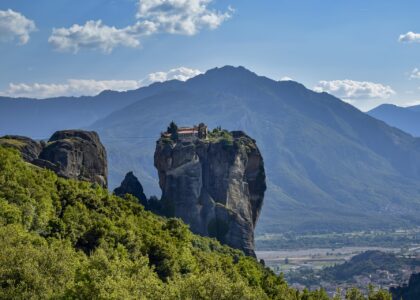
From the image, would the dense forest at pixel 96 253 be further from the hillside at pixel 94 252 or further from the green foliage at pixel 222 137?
the green foliage at pixel 222 137

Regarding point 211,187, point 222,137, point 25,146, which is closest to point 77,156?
point 25,146

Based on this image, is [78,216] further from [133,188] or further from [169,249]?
[133,188]

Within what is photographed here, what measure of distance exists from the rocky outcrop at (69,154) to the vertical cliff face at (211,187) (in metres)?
12.7

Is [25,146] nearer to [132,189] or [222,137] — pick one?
[132,189]

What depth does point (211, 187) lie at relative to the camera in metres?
126

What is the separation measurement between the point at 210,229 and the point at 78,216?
49.8 m

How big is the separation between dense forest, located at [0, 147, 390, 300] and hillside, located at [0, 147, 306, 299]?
0.21 ft

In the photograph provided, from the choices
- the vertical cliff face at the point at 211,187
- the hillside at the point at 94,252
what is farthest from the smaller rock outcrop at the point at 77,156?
the vertical cliff face at the point at 211,187

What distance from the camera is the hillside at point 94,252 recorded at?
155 ft

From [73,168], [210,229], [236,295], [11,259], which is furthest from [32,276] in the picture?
[210,229]

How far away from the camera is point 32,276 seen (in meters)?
47.2

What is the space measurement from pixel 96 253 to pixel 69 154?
54.0m

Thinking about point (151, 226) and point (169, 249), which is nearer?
point (169, 249)

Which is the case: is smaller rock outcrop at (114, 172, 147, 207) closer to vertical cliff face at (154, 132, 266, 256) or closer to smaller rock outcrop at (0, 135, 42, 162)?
vertical cliff face at (154, 132, 266, 256)
